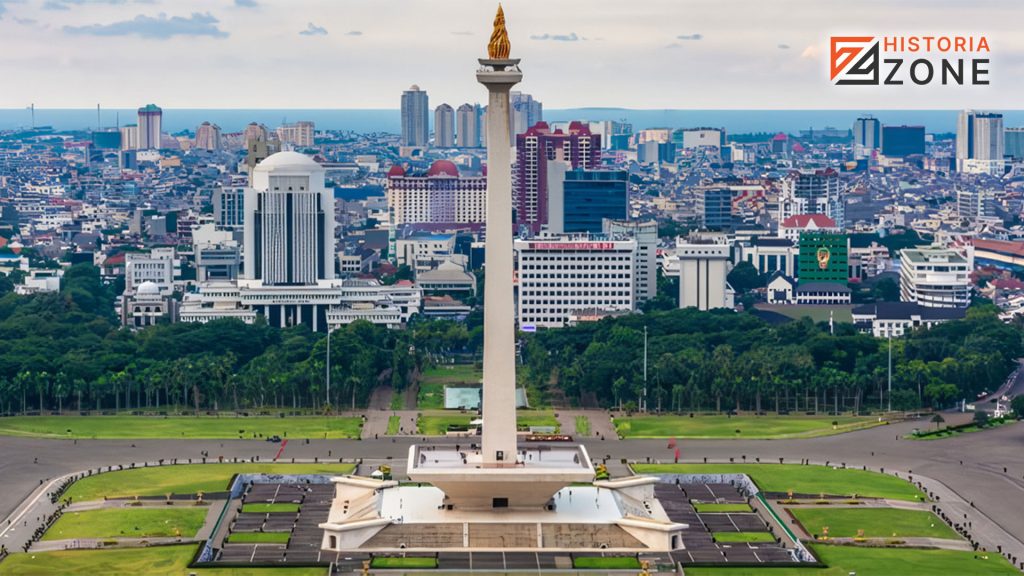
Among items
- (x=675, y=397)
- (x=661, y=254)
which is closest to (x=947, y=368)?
(x=675, y=397)

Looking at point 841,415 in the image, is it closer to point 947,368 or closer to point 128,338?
point 947,368

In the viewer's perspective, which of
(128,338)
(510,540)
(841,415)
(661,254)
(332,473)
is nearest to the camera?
(510,540)

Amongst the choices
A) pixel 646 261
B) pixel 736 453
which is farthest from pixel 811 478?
pixel 646 261

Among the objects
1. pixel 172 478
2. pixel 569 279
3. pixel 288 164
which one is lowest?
pixel 172 478

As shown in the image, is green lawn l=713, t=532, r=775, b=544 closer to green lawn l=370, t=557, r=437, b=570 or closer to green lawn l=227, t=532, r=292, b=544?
green lawn l=370, t=557, r=437, b=570

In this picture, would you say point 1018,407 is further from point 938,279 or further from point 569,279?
point 938,279

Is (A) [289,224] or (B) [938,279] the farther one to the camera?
(B) [938,279]
